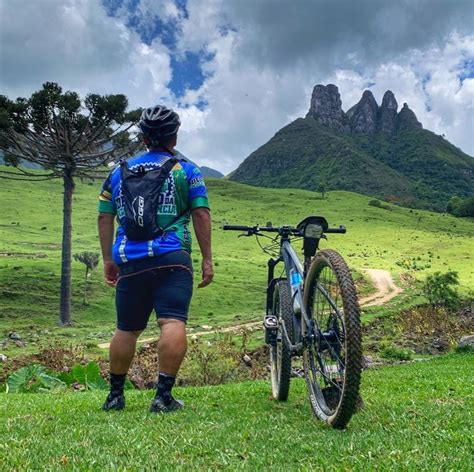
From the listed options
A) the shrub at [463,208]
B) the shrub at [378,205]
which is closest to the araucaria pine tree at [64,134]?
the shrub at [378,205]

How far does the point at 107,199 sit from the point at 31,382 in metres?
6.06

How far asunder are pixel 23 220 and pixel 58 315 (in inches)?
1466

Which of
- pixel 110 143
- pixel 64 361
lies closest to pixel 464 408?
pixel 64 361

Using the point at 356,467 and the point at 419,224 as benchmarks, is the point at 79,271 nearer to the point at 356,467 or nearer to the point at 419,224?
the point at 356,467

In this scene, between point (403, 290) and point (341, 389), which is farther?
point (403, 290)

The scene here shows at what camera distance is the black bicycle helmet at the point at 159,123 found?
17.5 ft

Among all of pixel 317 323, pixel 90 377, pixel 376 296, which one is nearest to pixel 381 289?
pixel 376 296

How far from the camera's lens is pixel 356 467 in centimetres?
292

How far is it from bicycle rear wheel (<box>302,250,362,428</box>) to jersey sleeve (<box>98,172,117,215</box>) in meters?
2.23

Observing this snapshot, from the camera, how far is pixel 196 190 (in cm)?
520

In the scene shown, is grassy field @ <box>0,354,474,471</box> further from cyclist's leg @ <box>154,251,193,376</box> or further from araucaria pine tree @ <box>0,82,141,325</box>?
araucaria pine tree @ <box>0,82,141,325</box>

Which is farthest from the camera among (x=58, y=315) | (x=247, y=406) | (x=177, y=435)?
(x=58, y=315)

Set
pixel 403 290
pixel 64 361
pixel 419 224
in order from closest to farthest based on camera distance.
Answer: pixel 64 361 < pixel 403 290 < pixel 419 224

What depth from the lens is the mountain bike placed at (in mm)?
3947
